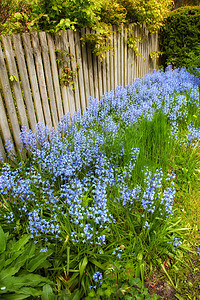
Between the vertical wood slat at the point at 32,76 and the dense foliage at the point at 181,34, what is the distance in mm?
6825

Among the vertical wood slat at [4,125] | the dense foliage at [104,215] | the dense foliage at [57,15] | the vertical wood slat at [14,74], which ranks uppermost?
the dense foliage at [57,15]

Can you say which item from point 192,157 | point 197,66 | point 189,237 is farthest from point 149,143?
point 197,66

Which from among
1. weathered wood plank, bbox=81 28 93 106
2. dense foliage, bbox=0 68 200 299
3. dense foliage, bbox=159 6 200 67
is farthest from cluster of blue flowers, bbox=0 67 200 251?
dense foliage, bbox=159 6 200 67

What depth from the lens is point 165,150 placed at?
10.7 ft

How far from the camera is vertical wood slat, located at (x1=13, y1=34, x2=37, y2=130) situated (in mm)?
3205

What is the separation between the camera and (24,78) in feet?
11.1

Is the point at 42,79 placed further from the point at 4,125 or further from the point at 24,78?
the point at 4,125

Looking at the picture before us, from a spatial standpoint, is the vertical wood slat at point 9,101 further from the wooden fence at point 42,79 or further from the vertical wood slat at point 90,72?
the vertical wood slat at point 90,72

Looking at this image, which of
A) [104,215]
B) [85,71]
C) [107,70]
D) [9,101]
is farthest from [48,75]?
[104,215]

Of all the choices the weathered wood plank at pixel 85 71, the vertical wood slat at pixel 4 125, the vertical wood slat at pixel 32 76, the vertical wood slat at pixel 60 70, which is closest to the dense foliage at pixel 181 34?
the weathered wood plank at pixel 85 71

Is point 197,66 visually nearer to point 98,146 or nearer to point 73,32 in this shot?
point 73,32

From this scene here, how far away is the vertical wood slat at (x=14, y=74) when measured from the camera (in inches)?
121

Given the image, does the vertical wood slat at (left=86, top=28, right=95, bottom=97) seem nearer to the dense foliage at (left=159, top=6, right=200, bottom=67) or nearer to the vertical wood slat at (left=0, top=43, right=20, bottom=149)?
the vertical wood slat at (left=0, top=43, right=20, bottom=149)

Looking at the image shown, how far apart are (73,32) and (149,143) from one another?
2550 mm
